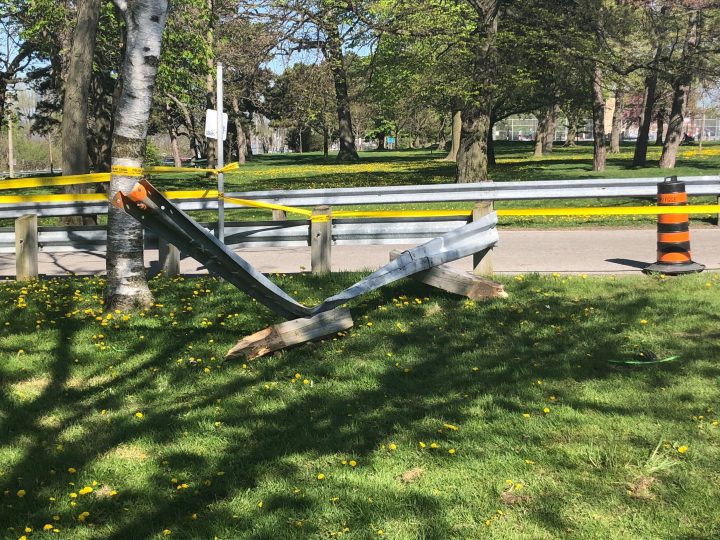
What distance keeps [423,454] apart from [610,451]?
39.9 inches

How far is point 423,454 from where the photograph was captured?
4137 millimetres

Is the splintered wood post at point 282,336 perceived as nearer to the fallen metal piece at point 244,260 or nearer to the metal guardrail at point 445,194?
the fallen metal piece at point 244,260

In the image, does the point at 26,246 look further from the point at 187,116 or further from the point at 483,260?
the point at 187,116

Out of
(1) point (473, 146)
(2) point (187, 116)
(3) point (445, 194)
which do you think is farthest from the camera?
(2) point (187, 116)

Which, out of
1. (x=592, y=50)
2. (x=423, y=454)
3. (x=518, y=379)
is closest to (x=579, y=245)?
(x=518, y=379)

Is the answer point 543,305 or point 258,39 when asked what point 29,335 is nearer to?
point 543,305

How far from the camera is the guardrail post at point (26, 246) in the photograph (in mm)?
8688

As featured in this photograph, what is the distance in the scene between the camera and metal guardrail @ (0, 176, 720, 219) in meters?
10.2

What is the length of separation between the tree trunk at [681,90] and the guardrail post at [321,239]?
1757 centimetres

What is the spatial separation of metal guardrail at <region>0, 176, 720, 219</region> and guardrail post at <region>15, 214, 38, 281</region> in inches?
39.4

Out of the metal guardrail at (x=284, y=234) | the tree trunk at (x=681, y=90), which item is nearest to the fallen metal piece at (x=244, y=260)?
the metal guardrail at (x=284, y=234)

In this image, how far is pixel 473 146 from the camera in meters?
19.4

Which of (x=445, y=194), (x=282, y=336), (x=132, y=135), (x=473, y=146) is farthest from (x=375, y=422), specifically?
(x=473, y=146)

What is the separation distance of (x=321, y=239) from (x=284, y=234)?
0.71 metres
